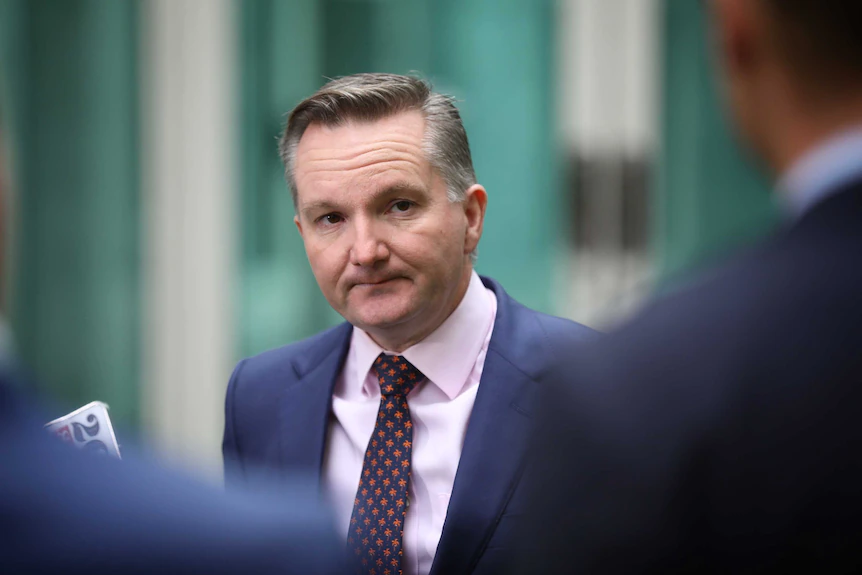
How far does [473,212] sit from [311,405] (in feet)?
1.28

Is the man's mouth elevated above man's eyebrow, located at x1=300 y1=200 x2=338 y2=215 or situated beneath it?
situated beneath

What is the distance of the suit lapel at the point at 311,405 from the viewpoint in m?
1.30

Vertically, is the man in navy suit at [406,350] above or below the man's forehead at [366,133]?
below

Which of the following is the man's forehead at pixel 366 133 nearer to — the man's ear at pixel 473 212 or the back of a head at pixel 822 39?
the man's ear at pixel 473 212

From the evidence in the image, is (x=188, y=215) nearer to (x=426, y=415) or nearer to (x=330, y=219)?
(x=330, y=219)

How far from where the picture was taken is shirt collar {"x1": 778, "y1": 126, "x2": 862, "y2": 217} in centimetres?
52

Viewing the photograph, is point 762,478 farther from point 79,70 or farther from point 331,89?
point 79,70

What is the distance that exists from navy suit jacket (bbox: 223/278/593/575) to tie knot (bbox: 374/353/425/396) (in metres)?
0.10

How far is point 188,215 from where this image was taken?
10.6 ft

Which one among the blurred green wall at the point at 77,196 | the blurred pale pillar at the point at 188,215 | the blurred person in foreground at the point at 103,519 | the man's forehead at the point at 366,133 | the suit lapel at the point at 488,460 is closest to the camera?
the blurred person in foreground at the point at 103,519

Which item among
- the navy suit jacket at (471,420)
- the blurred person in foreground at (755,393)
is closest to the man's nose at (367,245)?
the navy suit jacket at (471,420)

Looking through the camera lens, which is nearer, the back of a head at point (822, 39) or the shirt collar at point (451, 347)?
the back of a head at point (822, 39)

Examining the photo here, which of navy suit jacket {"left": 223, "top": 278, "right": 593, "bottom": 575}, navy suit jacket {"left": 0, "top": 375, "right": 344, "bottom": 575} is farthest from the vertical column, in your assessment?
navy suit jacket {"left": 0, "top": 375, "right": 344, "bottom": 575}

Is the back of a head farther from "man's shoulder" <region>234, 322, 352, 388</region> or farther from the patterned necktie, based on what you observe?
"man's shoulder" <region>234, 322, 352, 388</region>
